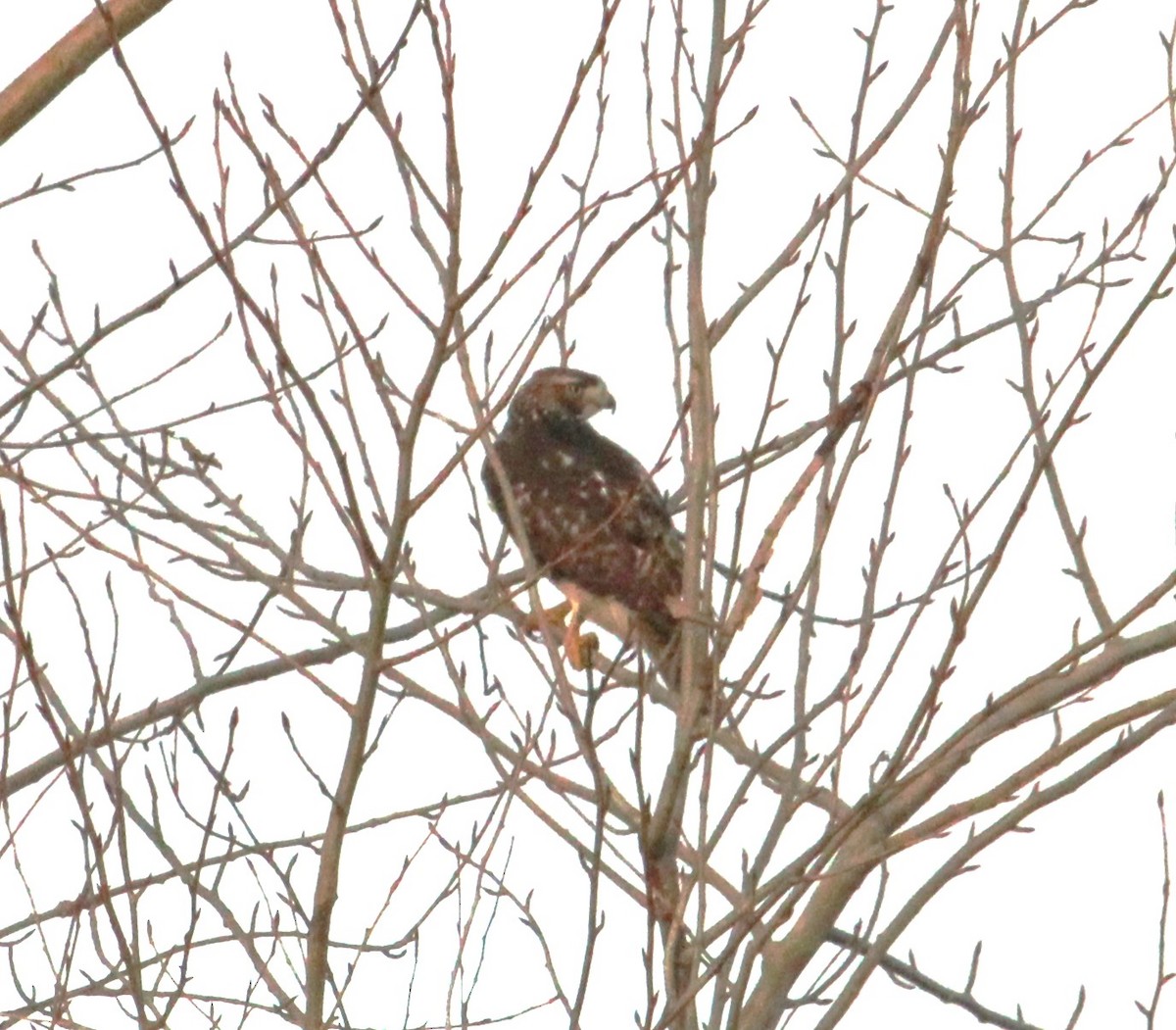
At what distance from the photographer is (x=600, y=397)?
8.29 meters

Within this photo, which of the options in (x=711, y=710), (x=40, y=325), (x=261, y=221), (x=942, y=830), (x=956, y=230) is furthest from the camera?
(x=956, y=230)

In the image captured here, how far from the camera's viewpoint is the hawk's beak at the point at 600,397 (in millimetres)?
8281

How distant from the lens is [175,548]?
391 centimetres

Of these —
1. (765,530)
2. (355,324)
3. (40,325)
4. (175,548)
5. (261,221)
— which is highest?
(40,325)

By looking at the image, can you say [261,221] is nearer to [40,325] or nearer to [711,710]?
[40,325]

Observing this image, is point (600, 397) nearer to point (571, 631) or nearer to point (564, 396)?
point (564, 396)

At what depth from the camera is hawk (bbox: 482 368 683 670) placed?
6926 millimetres

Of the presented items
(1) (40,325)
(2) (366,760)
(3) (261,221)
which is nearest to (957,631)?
(2) (366,760)

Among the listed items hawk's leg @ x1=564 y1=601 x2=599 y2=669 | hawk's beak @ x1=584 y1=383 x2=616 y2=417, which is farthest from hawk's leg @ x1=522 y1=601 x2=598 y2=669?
hawk's beak @ x1=584 y1=383 x2=616 y2=417

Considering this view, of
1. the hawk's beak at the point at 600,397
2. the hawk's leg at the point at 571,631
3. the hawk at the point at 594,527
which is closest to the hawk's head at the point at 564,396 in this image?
the hawk's beak at the point at 600,397

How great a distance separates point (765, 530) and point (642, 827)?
0.56 meters

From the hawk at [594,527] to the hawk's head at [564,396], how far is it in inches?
5.1

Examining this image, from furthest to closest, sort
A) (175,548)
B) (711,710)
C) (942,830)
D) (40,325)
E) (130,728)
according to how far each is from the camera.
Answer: (130,728), (40,325), (175,548), (942,830), (711,710)

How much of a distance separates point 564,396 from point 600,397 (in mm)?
166
